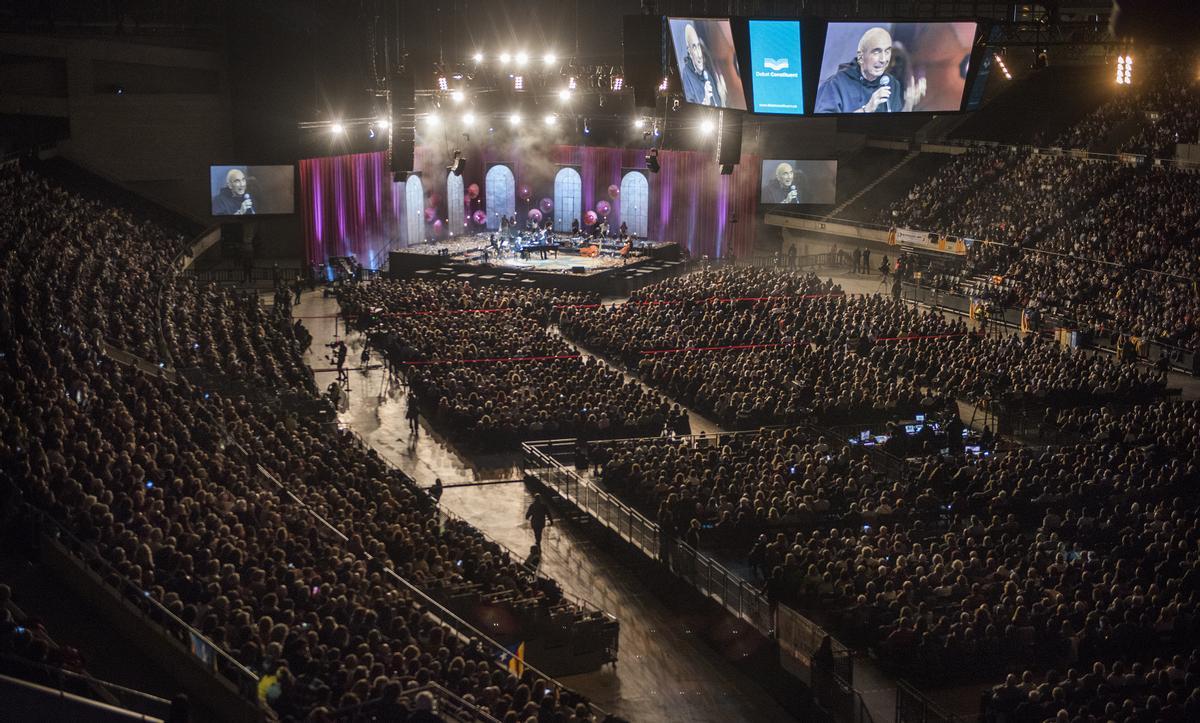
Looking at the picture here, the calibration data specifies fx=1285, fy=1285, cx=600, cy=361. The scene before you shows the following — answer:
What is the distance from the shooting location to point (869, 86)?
30500 mm

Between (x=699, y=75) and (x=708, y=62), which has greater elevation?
(x=708, y=62)

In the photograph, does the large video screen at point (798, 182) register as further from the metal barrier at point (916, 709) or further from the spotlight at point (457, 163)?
the metal barrier at point (916, 709)

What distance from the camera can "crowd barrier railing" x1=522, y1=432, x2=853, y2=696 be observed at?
52.3ft

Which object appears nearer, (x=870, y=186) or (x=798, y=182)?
(x=870, y=186)

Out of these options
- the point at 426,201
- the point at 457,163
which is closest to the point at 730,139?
the point at 457,163

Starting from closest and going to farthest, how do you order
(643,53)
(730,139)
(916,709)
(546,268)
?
(916,709) → (643,53) → (730,139) → (546,268)

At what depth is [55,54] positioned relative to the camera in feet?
119

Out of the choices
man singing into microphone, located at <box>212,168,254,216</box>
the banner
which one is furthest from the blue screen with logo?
man singing into microphone, located at <box>212,168,254,216</box>

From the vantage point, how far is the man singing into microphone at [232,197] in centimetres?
4134

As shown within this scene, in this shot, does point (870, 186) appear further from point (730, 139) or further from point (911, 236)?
point (730, 139)

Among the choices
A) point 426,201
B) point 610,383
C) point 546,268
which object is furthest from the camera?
point 426,201

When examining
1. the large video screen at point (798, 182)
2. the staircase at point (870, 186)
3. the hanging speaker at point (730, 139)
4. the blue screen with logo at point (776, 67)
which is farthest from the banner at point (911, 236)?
the blue screen with logo at point (776, 67)

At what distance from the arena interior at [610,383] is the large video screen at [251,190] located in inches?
4.1

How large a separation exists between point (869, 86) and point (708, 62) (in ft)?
13.7
